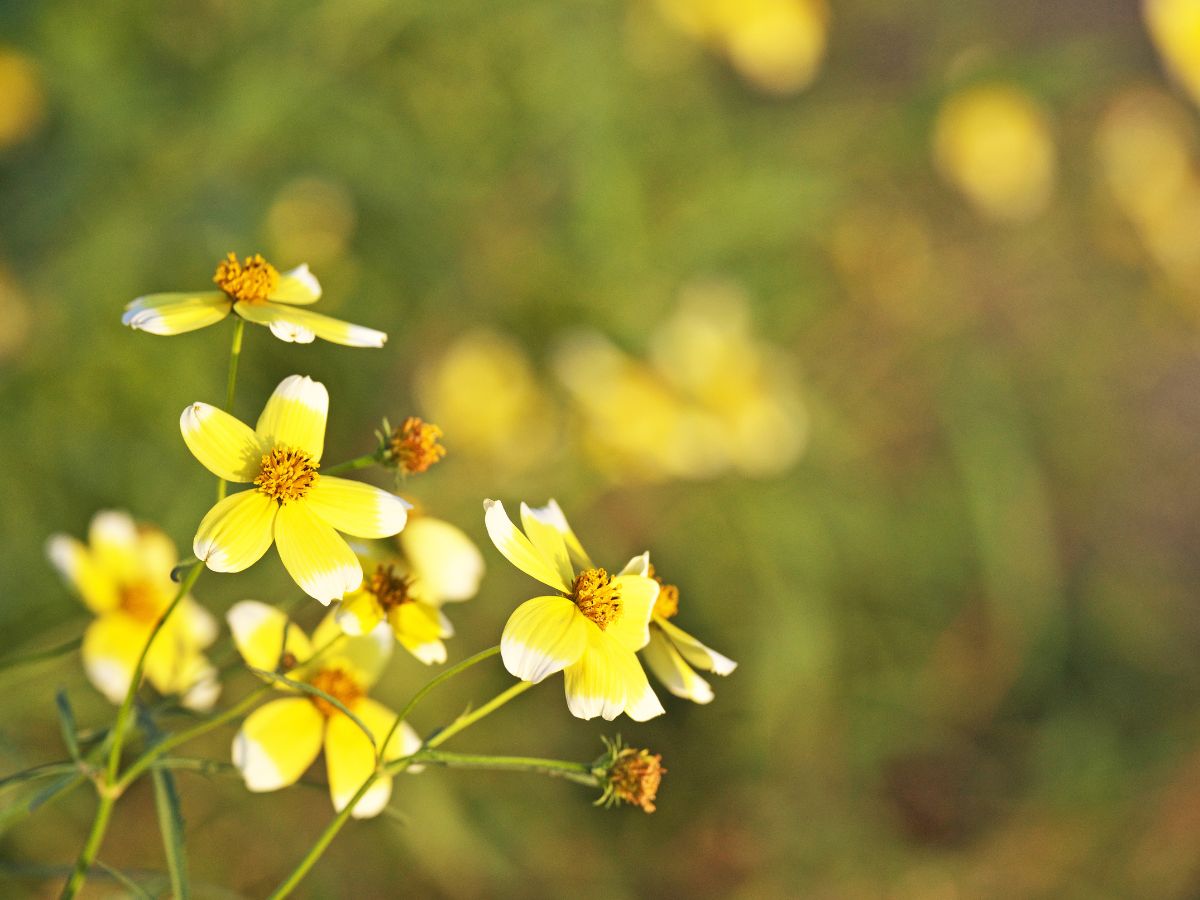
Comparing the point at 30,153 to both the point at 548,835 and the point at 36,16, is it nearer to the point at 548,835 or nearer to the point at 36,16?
the point at 36,16

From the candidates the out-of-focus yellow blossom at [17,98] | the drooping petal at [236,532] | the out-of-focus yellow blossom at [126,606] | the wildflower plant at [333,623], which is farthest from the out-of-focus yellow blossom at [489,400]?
the drooping petal at [236,532]

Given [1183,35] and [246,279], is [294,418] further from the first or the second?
[1183,35]

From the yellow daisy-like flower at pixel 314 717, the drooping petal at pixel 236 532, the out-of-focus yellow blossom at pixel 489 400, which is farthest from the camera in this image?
the out-of-focus yellow blossom at pixel 489 400

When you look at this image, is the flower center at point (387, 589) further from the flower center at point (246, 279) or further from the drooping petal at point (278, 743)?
the flower center at point (246, 279)

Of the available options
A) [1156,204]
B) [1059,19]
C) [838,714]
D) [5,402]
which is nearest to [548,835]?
[838,714]

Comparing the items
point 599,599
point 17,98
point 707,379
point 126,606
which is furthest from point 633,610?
point 17,98

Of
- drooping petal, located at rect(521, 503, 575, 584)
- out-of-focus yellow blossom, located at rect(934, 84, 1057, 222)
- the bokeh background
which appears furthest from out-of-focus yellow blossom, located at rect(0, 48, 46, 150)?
out-of-focus yellow blossom, located at rect(934, 84, 1057, 222)
